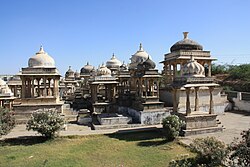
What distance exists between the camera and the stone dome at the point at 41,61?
1958 centimetres

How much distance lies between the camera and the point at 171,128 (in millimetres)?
11578

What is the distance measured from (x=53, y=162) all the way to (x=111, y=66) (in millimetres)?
21438

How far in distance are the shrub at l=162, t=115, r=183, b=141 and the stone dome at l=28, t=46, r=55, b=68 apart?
1260 cm

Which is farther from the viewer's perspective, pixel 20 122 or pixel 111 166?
pixel 20 122

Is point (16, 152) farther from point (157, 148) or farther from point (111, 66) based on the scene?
point (111, 66)

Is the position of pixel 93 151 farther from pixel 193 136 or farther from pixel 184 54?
pixel 184 54

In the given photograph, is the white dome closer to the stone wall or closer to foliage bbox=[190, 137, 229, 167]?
the stone wall

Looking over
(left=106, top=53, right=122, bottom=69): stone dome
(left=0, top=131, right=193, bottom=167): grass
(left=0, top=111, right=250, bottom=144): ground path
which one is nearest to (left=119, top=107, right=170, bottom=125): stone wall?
(left=0, top=111, right=250, bottom=144): ground path

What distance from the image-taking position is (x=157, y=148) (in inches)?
427

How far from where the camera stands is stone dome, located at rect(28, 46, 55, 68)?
19578 mm

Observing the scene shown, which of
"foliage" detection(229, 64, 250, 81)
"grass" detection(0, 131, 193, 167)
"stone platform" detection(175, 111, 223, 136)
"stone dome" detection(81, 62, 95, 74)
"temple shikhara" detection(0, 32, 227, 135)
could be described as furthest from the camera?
"stone dome" detection(81, 62, 95, 74)

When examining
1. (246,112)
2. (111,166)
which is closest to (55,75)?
(111,166)

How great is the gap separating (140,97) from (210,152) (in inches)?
379

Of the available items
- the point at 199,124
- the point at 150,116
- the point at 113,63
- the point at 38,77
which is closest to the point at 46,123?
the point at 150,116
